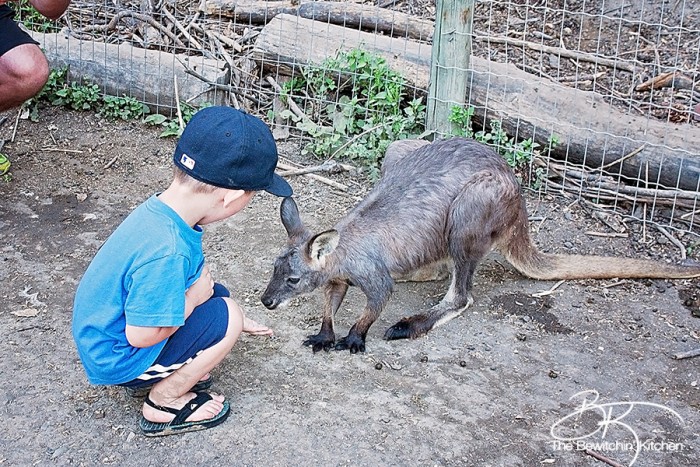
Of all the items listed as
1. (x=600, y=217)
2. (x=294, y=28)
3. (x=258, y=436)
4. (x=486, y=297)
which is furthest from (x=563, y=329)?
(x=294, y=28)

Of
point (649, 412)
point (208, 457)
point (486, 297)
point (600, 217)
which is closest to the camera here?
point (208, 457)

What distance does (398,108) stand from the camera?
5.67 meters

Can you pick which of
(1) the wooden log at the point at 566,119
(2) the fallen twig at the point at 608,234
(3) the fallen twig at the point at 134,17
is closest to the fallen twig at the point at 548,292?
(2) the fallen twig at the point at 608,234

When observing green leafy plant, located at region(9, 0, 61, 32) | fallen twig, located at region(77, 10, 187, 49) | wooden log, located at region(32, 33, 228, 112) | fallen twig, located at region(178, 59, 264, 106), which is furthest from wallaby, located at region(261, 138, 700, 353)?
green leafy plant, located at region(9, 0, 61, 32)

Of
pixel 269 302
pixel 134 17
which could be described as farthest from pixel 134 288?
pixel 134 17

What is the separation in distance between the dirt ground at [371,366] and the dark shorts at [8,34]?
2.78 feet

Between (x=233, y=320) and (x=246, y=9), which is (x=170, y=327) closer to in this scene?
(x=233, y=320)

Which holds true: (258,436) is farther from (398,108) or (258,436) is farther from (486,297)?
(398,108)

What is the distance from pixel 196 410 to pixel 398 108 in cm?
302

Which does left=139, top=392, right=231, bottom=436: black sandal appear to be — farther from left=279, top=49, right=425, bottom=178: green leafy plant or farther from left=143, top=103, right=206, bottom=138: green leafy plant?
left=143, top=103, right=206, bottom=138: green leafy plant

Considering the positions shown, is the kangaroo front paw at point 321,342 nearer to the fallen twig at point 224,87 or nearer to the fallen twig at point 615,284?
the fallen twig at point 615,284

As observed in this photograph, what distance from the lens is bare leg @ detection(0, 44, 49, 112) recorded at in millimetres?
4809

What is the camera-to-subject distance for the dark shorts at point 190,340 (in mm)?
3037

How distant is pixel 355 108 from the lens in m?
5.76
